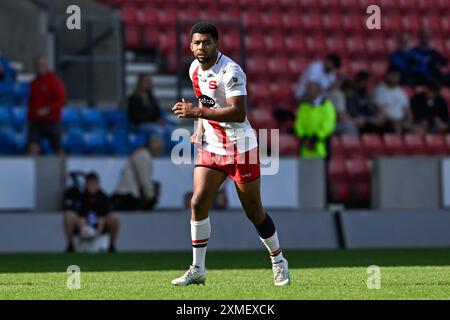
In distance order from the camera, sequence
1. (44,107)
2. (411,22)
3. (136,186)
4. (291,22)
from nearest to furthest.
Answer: (136,186)
(44,107)
(291,22)
(411,22)

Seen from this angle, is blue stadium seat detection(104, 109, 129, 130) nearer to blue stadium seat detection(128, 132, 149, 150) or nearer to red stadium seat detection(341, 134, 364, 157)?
blue stadium seat detection(128, 132, 149, 150)

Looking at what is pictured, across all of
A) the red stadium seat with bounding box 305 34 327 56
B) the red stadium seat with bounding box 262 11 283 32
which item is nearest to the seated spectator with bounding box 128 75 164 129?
the red stadium seat with bounding box 262 11 283 32

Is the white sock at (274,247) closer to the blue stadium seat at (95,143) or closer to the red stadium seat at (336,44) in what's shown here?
the blue stadium seat at (95,143)

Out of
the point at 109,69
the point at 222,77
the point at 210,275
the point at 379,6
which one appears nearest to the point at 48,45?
the point at 109,69

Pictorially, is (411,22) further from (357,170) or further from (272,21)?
(357,170)

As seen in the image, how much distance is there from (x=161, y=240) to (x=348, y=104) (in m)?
5.36

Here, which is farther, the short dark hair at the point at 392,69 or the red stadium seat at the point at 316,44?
the red stadium seat at the point at 316,44

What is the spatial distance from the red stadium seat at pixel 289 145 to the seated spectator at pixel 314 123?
1038 mm

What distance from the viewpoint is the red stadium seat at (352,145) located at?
23734 mm

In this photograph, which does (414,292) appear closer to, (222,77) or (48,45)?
(222,77)

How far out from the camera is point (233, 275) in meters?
13.0

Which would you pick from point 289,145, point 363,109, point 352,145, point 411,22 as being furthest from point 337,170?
point 411,22

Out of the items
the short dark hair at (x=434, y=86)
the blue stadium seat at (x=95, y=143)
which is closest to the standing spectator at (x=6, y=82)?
the blue stadium seat at (x=95, y=143)

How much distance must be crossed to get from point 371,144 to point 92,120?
550 centimetres
